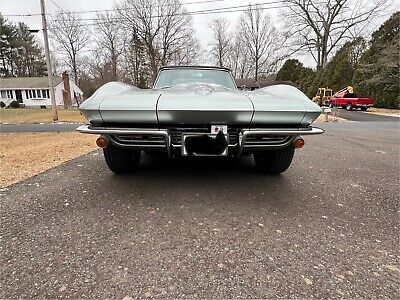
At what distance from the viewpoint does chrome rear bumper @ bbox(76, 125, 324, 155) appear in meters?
2.20

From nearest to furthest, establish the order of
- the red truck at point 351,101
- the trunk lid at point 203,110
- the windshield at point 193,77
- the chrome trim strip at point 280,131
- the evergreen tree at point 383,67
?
the trunk lid at point 203,110 < the chrome trim strip at point 280,131 < the windshield at point 193,77 < the evergreen tree at point 383,67 < the red truck at point 351,101

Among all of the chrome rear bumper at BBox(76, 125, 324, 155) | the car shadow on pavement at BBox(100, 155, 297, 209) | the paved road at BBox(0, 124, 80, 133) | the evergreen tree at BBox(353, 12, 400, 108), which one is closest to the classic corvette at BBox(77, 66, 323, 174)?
the chrome rear bumper at BBox(76, 125, 324, 155)

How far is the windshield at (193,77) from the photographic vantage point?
389 cm

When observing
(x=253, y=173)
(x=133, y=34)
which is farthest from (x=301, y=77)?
(x=253, y=173)

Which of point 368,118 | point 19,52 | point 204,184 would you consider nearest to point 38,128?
point 204,184

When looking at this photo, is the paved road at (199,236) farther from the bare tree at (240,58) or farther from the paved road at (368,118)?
the bare tree at (240,58)

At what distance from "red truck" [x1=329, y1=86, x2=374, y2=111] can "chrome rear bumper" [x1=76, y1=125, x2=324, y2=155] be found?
904 inches

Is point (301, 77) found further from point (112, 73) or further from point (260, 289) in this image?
point (260, 289)

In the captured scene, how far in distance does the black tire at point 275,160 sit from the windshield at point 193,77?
3.72ft

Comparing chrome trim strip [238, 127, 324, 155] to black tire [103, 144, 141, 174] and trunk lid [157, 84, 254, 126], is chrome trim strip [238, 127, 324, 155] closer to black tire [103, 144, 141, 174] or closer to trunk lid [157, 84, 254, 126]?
trunk lid [157, 84, 254, 126]

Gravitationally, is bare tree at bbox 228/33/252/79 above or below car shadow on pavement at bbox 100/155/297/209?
above

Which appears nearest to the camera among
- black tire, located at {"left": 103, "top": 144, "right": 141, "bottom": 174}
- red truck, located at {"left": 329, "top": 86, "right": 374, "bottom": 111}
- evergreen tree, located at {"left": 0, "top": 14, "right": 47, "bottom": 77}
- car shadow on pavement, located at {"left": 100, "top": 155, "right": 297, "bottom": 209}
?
car shadow on pavement, located at {"left": 100, "top": 155, "right": 297, "bottom": 209}

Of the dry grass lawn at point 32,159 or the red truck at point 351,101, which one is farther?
the red truck at point 351,101

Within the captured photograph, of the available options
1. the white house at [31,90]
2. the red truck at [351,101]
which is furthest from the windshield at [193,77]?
the white house at [31,90]
